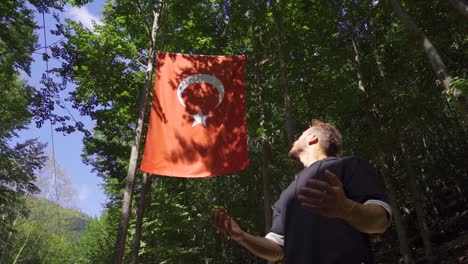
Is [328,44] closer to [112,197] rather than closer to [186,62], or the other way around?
[186,62]

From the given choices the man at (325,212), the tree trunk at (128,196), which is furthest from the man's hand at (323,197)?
the tree trunk at (128,196)

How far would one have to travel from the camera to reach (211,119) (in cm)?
682

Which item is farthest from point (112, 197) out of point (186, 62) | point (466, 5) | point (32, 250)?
point (32, 250)

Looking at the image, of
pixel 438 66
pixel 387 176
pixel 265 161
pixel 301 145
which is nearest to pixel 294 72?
pixel 265 161

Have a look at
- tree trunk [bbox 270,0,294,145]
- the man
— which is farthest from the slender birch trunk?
the man

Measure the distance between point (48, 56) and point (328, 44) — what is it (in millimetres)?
9086

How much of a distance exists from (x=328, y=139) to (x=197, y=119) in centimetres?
464

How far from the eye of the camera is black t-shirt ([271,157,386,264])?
172 cm

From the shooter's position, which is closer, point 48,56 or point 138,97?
point 48,56

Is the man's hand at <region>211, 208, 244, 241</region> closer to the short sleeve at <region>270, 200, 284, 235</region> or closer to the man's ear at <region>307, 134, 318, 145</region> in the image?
the short sleeve at <region>270, 200, 284, 235</region>

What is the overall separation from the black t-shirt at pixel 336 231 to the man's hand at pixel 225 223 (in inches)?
11.4

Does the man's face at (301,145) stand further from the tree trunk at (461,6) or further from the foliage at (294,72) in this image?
the foliage at (294,72)

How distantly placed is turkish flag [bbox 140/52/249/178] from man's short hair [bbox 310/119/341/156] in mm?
3907

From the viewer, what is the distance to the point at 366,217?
1.52 metres
